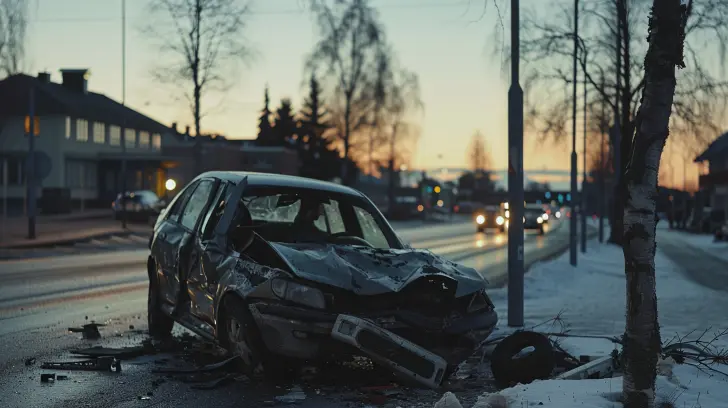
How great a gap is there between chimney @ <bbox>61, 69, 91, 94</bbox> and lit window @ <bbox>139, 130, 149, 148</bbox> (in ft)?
20.9

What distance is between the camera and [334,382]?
308 inches

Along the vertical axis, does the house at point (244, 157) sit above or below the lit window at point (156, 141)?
below

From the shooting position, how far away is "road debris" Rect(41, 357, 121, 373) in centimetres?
816

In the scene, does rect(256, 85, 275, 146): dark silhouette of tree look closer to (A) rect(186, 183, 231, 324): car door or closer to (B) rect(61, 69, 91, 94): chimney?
(B) rect(61, 69, 91, 94): chimney

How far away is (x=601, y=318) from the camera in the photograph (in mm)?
13086

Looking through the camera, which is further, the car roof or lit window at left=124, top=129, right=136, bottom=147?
lit window at left=124, top=129, right=136, bottom=147

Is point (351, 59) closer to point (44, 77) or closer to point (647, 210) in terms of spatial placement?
point (44, 77)

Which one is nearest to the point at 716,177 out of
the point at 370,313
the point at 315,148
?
the point at 315,148

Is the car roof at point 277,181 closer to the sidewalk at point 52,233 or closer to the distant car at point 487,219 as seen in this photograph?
the sidewalk at point 52,233

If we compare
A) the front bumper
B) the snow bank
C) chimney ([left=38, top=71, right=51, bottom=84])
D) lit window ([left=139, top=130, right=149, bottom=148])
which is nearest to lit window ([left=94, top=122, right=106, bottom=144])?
chimney ([left=38, top=71, right=51, bottom=84])

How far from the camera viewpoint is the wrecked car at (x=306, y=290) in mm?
7223

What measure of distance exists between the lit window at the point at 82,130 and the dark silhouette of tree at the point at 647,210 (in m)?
62.4

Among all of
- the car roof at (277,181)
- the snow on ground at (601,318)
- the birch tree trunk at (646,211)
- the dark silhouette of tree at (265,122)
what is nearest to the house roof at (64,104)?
the dark silhouette of tree at (265,122)

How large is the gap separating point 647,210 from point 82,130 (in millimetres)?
63578
